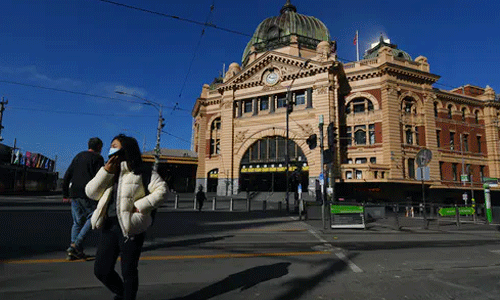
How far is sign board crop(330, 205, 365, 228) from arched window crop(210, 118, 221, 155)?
3111cm

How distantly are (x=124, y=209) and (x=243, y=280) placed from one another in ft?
7.18

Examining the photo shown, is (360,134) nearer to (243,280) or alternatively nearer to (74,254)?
(243,280)

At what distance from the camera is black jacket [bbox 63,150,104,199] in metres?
4.79

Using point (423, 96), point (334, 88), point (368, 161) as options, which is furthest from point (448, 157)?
point (334, 88)

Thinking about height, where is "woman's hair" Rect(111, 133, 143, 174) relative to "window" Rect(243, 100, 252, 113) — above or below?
below

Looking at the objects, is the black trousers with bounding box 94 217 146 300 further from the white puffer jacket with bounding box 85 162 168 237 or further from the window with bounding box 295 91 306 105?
the window with bounding box 295 91 306 105

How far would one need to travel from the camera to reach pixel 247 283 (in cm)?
398

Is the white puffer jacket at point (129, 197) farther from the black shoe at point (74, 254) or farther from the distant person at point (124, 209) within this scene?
the black shoe at point (74, 254)

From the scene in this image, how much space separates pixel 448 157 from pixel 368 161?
10373 mm

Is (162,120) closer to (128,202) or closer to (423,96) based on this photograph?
(128,202)

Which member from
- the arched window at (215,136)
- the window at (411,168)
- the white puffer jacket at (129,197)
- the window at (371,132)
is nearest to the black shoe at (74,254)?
the white puffer jacket at (129,197)

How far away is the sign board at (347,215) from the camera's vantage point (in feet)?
36.0

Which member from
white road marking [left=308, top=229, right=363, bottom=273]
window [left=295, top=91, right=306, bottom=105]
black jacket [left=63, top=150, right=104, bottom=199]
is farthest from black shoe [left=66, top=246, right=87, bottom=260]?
window [left=295, top=91, right=306, bottom=105]

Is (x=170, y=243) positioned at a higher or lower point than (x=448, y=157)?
lower
